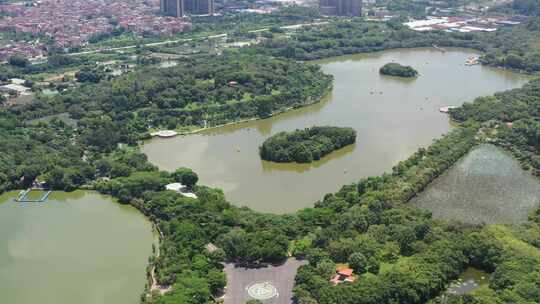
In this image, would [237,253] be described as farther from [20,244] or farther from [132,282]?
[20,244]

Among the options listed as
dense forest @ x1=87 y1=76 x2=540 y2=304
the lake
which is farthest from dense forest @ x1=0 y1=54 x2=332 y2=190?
the lake

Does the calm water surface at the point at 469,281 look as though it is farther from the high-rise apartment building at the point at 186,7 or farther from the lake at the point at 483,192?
the high-rise apartment building at the point at 186,7

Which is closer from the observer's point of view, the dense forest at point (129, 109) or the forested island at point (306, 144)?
the dense forest at point (129, 109)

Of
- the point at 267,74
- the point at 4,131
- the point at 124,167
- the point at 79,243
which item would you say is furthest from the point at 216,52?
the point at 79,243

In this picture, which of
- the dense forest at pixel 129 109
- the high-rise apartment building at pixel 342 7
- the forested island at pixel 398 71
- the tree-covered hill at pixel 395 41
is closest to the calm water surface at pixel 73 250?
the dense forest at pixel 129 109

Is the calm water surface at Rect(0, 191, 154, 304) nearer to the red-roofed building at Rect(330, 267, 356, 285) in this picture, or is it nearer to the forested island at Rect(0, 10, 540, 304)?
the forested island at Rect(0, 10, 540, 304)

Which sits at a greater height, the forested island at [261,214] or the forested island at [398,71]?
the forested island at [398,71]
